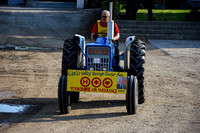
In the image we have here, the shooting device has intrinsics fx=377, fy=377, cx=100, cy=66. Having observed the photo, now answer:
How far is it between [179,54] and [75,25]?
36.1 ft

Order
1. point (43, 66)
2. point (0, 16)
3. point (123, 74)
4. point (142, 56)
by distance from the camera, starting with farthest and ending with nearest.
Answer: point (0, 16) < point (43, 66) < point (142, 56) < point (123, 74)

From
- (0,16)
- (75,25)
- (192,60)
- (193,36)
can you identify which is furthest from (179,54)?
(0,16)

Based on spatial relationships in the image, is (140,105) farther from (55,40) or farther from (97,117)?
(55,40)

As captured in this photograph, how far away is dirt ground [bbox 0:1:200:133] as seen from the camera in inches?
275

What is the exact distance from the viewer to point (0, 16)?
28.6 metres

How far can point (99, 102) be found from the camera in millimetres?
8922


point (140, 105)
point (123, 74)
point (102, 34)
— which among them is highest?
point (102, 34)

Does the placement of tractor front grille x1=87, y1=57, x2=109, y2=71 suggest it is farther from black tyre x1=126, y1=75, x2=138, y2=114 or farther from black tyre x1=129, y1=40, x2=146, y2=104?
black tyre x1=126, y1=75, x2=138, y2=114

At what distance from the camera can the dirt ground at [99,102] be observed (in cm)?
698

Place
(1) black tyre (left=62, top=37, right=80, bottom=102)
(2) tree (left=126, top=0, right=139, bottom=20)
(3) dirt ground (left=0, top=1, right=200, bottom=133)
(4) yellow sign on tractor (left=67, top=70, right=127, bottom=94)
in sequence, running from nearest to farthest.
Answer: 1. (3) dirt ground (left=0, top=1, right=200, bottom=133)
2. (4) yellow sign on tractor (left=67, top=70, right=127, bottom=94)
3. (1) black tyre (left=62, top=37, right=80, bottom=102)
4. (2) tree (left=126, top=0, right=139, bottom=20)

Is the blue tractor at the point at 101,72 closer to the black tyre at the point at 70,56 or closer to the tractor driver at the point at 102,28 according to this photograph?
the black tyre at the point at 70,56

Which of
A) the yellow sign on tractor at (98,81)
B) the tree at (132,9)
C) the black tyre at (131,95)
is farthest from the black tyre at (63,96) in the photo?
the tree at (132,9)

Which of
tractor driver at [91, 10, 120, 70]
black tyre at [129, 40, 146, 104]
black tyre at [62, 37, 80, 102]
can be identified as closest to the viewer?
black tyre at [129, 40, 146, 104]

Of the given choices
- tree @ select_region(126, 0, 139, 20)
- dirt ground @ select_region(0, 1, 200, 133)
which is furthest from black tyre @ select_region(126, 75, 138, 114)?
tree @ select_region(126, 0, 139, 20)
